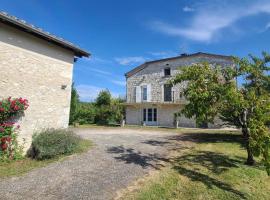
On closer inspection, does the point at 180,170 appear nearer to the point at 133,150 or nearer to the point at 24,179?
the point at 133,150

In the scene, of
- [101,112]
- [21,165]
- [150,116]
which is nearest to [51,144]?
[21,165]

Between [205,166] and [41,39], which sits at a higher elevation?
[41,39]

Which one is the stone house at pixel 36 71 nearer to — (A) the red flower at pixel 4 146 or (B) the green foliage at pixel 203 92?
(A) the red flower at pixel 4 146

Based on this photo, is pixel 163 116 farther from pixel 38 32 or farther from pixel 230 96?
pixel 38 32

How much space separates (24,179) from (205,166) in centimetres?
587

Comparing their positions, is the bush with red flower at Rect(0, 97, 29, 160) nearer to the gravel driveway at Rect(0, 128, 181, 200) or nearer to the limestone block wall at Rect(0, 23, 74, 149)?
the limestone block wall at Rect(0, 23, 74, 149)

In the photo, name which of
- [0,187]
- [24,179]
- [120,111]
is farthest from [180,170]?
[120,111]

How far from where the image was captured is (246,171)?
6.18 meters

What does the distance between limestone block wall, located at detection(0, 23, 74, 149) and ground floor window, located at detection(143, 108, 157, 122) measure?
51.9 ft

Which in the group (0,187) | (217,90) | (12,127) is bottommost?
(0,187)

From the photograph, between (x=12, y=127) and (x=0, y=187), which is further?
(x=12, y=127)

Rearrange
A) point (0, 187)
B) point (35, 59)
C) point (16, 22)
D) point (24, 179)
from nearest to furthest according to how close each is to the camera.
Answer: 1. point (0, 187)
2. point (24, 179)
3. point (16, 22)
4. point (35, 59)

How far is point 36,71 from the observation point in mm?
7449

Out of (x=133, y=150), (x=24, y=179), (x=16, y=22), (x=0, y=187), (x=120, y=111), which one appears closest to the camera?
(x=0, y=187)
